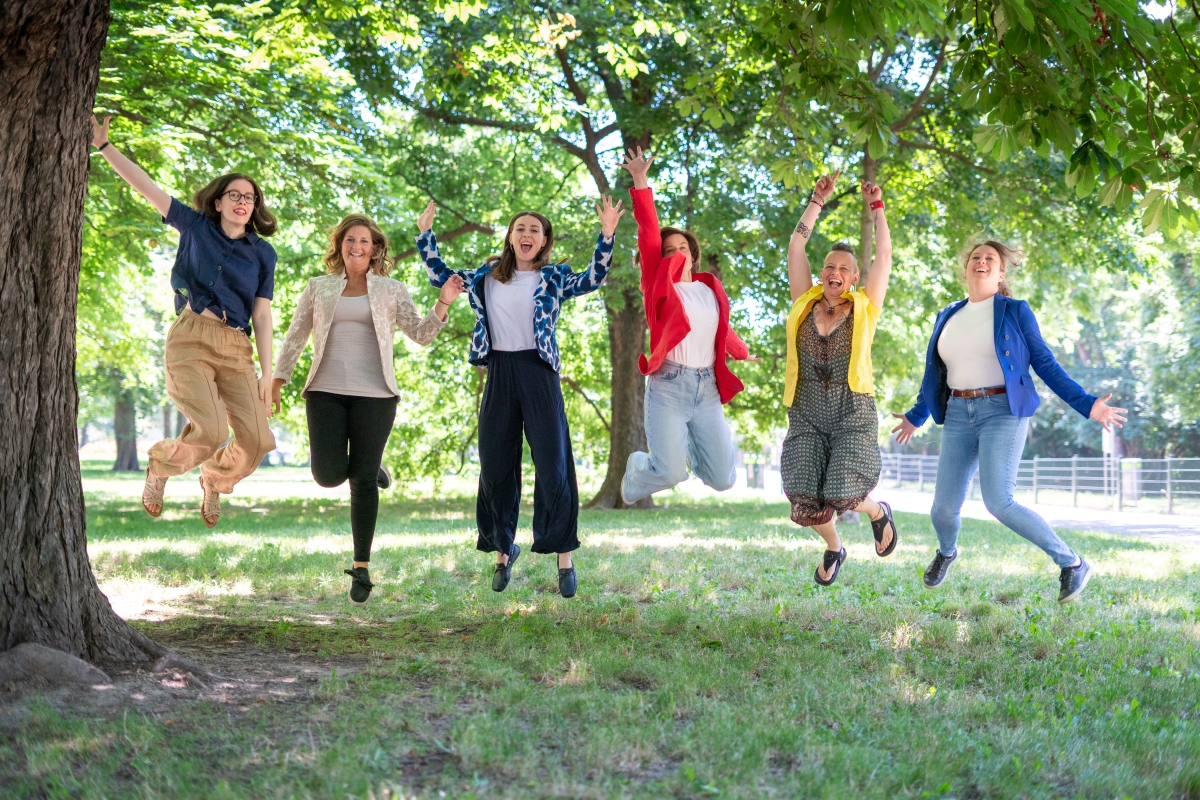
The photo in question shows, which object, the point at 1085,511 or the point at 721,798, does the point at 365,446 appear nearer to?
the point at 721,798

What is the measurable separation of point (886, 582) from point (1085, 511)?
60.7 feet

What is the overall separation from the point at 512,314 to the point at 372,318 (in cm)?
88

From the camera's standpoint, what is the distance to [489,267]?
6281 millimetres

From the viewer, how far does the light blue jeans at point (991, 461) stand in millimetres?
6016

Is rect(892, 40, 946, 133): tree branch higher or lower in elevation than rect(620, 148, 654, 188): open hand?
higher

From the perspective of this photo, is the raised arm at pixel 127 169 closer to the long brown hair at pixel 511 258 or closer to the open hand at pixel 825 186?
the long brown hair at pixel 511 258

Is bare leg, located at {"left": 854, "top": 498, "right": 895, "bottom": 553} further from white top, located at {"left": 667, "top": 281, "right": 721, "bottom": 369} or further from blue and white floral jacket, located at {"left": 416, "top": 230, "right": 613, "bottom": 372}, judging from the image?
blue and white floral jacket, located at {"left": 416, "top": 230, "right": 613, "bottom": 372}

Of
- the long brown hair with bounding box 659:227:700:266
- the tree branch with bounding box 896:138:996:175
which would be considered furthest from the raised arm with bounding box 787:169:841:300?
the tree branch with bounding box 896:138:996:175

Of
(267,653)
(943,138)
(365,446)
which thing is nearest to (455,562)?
(365,446)

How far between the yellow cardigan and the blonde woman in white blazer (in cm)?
207

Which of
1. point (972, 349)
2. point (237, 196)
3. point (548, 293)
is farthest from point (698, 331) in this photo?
point (237, 196)

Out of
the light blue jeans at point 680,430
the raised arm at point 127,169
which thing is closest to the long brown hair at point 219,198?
the raised arm at point 127,169

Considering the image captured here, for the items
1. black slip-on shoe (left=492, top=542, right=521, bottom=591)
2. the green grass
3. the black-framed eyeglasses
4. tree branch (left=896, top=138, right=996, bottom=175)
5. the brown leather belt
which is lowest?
the green grass

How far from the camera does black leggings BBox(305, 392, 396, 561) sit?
6129 mm
